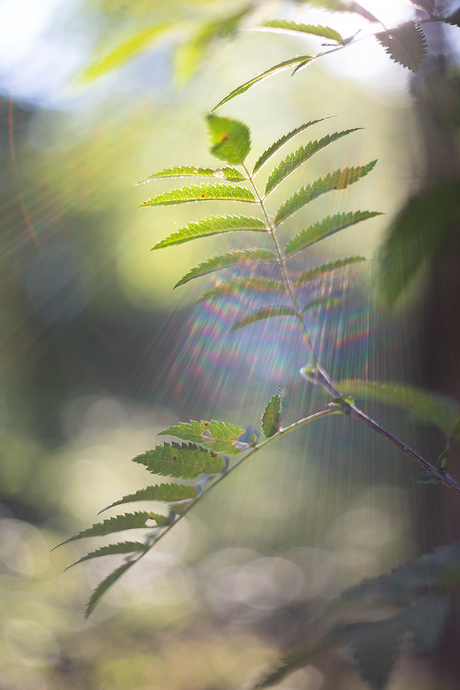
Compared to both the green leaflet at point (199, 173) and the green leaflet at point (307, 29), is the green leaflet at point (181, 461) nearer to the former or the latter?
the green leaflet at point (199, 173)

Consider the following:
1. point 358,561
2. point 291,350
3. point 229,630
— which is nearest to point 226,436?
point 291,350

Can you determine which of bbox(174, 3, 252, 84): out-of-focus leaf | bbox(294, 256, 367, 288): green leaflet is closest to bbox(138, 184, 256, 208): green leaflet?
bbox(294, 256, 367, 288): green leaflet

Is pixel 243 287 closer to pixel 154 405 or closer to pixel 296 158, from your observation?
pixel 296 158

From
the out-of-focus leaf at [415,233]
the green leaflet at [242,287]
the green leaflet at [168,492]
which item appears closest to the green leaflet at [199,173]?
Answer: the green leaflet at [242,287]

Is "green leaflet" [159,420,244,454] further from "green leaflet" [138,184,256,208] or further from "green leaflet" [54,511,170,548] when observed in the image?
"green leaflet" [138,184,256,208]

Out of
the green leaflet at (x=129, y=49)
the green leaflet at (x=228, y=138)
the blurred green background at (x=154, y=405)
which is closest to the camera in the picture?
the green leaflet at (x=228, y=138)
